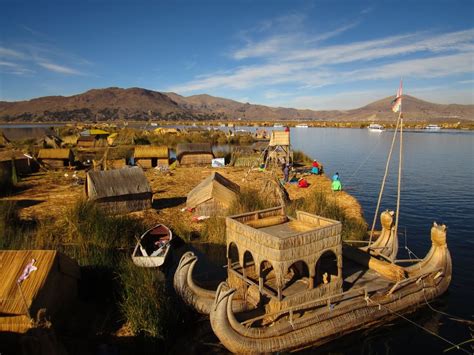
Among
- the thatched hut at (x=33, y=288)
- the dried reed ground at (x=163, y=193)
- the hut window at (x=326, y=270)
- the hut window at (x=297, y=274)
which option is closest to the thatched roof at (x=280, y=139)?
the dried reed ground at (x=163, y=193)

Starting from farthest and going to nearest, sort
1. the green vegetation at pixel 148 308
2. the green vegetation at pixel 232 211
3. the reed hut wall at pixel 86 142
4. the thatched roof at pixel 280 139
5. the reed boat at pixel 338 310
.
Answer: the reed hut wall at pixel 86 142, the thatched roof at pixel 280 139, the green vegetation at pixel 232 211, the green vegetation at pixel 148 308, the reed boat at pixel 338 310

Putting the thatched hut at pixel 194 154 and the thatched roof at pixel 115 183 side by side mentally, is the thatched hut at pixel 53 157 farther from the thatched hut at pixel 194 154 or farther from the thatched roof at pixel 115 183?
the thatched roof at pixel 115 183

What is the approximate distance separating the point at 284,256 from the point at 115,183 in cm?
1169

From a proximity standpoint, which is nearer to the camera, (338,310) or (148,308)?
(148,308)

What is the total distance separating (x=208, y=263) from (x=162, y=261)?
1979 mm

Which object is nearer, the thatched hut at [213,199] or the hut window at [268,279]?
the hut window at [268,279]

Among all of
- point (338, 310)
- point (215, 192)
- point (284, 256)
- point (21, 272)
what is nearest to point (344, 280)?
point (338, 310)

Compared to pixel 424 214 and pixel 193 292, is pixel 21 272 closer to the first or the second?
pixel 193 292

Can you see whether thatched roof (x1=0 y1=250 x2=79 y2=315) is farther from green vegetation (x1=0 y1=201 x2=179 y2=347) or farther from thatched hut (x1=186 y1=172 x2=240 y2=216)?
thatched hut (x1=186 y1=172 x2=240 y2=216)

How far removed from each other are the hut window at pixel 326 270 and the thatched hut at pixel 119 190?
10.1 meters

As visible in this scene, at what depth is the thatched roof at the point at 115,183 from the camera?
52.7ft

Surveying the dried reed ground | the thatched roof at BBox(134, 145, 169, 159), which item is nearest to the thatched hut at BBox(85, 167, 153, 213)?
the dried reed ground

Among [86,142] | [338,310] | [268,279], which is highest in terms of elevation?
[86,142]

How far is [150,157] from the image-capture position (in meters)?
31.6
